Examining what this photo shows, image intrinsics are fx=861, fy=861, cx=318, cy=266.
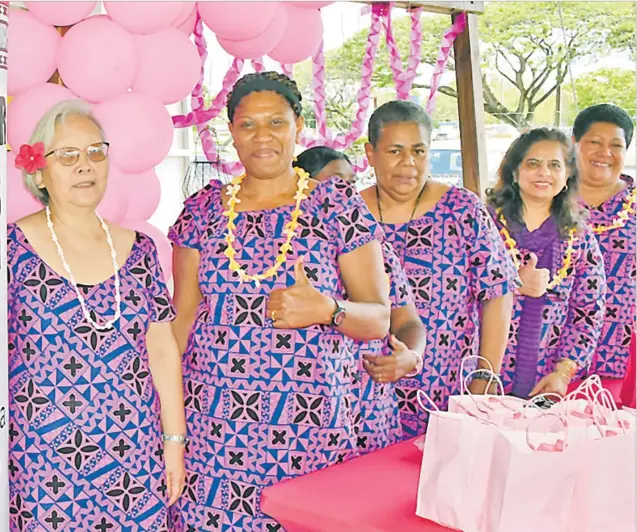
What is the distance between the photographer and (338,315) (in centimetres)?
196

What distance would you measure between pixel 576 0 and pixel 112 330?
562cm

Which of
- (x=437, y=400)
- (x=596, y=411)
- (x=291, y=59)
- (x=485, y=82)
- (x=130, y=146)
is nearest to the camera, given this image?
(x=596, y=411)

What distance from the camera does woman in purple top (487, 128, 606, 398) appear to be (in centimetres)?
266

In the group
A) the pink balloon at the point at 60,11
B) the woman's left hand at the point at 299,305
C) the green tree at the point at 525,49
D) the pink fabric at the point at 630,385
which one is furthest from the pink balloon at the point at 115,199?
the green tree at the point at 525,49

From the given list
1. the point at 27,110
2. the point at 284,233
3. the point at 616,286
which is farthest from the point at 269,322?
the point at 616,286

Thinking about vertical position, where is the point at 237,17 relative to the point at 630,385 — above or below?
above

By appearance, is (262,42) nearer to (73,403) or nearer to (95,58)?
(95,58)

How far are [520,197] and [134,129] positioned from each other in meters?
1.22

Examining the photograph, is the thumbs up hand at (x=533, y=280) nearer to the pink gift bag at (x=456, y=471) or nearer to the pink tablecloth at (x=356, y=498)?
the pink tablecloth at (x=356, y=498)

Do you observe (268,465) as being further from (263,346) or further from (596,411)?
(596,411)

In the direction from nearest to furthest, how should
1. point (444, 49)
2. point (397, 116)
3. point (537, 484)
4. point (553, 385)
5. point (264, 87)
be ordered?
1. point (537, 484)
2. point (264, 87)
3. point (397, 116)
4. point (553, 385)
5. point (444, 49)

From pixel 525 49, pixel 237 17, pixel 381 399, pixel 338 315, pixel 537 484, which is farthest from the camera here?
pixel 525 49

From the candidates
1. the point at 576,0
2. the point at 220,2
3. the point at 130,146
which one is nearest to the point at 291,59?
the point at 220,2

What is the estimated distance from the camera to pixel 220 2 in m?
2.79
